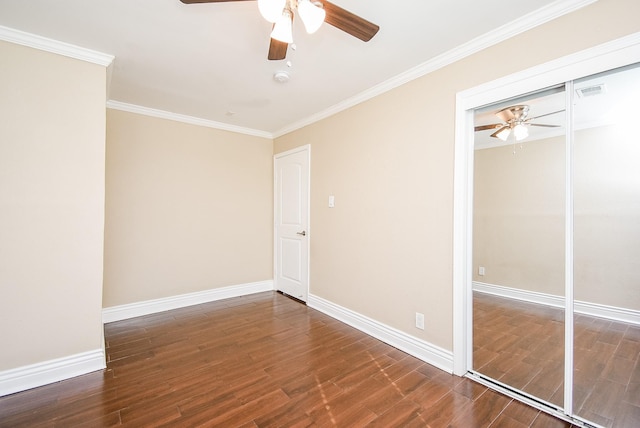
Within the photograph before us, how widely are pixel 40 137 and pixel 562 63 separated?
11.7 ft

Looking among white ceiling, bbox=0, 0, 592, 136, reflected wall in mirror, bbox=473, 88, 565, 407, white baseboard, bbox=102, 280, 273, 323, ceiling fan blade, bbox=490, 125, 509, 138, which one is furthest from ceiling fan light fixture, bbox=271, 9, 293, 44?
white baseboard, bbox=102, 280, 273, 323

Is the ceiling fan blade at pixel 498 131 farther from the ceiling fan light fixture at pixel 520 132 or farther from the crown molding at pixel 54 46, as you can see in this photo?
the crown molding at pixel 54 46

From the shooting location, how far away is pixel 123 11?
1.76 metres

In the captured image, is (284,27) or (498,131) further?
(498,131)

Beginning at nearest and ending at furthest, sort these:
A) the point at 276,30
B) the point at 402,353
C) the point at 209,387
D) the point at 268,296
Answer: the point at 276,30 → the point at 209,387 → the point at 402,353 → the point at 268,296

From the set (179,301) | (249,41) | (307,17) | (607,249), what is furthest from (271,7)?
(179,301)

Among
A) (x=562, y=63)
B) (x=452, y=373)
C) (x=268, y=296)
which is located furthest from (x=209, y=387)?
(x=562, y=63)

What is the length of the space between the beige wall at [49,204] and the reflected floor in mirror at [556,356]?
3.12 metres

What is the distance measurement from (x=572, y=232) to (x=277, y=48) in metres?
2.14

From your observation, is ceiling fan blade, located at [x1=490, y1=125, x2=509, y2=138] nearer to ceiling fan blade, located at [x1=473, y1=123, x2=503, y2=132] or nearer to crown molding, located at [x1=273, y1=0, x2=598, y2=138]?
ceiling fan blade, located at [x1=473, y1=123, x2=503, y2=132]

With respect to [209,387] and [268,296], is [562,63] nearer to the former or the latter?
[209,387]

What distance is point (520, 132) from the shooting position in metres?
1.99

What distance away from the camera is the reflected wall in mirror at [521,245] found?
1.80 metres

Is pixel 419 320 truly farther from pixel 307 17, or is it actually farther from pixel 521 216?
pixel 307 17
